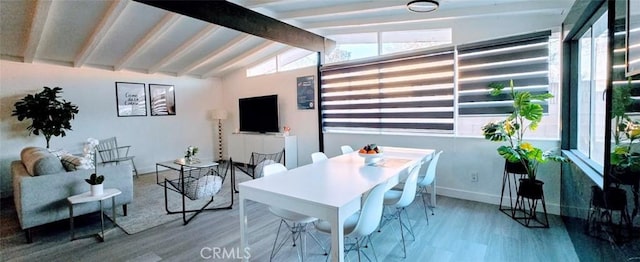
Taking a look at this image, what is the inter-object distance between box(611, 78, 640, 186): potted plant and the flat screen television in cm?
532

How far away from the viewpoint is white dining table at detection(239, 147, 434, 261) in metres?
1.73

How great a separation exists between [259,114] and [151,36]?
2803 millimetres

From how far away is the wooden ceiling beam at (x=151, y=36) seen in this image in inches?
146

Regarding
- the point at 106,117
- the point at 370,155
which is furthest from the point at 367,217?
the point at 106,117

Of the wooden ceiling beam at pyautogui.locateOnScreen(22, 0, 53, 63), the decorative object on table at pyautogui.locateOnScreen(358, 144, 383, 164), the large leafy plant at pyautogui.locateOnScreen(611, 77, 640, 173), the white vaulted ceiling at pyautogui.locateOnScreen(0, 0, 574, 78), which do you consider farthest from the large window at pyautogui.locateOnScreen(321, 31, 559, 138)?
the wooden ceiling beam at pyautogui.locateOnScreen(22, 0, 53, 63)

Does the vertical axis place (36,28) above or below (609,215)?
above

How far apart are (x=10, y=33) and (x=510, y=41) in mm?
6378

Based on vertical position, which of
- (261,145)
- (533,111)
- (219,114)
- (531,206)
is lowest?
(531,206)

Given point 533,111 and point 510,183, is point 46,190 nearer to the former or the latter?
point 533,111

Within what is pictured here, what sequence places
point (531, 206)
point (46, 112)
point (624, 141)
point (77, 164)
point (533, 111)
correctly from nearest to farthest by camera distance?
point (624, 141), point (533, 111), point (77, 164), point (531, 206), point (46, 112)

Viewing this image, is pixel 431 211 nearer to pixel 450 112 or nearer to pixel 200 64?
pixel 450 112

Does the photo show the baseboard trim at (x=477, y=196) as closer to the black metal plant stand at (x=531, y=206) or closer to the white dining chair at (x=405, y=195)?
the black metal plant stand at (x=531, y=206)

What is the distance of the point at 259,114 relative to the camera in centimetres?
660

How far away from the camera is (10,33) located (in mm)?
3875
